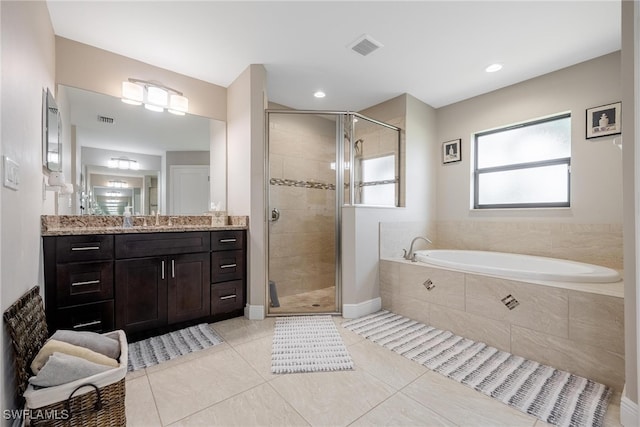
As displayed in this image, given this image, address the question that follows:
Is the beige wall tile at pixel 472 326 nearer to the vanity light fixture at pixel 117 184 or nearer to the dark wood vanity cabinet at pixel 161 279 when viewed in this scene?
the dark wood vanity cabinet at pixel 161 279

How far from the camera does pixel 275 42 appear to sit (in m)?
2.19

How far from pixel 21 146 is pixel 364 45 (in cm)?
227

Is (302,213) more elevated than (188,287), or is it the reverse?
(302,213)

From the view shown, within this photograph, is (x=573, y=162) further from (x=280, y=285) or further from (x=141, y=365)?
(x=141, y=365)

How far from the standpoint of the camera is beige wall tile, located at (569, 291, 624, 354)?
4.91 feet

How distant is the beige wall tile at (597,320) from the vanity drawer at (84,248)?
3059 mm

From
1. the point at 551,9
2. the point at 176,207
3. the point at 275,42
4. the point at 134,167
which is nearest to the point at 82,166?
the point at 134,167

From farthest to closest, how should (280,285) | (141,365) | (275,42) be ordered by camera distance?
(280,285) → (275,42) → (141,365)

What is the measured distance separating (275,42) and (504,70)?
2175mm

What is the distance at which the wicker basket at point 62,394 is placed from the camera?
0.99 m

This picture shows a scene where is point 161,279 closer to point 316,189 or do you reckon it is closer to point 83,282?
point 83,282

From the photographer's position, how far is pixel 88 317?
1797mm

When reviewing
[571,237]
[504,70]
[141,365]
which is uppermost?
[504,70]

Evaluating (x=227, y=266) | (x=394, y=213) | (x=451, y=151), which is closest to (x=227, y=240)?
(x=227, y=266)
